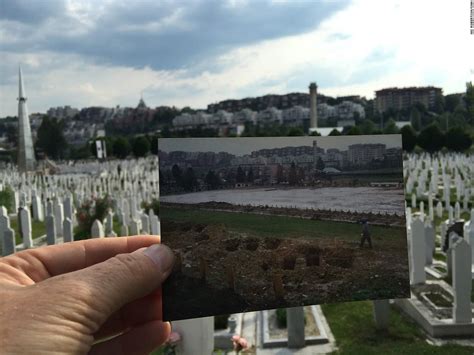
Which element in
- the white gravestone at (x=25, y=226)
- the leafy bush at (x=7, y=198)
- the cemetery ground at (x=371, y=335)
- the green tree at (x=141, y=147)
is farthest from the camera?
the green tree at (x=141, y=147)

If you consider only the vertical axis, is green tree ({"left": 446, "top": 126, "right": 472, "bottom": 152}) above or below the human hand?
above

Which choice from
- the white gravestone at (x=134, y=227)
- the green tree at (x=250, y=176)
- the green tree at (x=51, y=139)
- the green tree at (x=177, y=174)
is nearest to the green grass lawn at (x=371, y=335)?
the green tree at (x=250, y=176)

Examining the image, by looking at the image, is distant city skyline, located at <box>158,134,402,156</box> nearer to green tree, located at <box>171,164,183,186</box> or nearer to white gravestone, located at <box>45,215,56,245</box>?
green tree, located at <box>171,164,183,186</box>

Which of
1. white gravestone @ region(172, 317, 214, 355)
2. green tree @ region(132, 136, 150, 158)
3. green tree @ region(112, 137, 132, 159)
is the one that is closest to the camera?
white gravestone @ region(172, 317, 214, 355)

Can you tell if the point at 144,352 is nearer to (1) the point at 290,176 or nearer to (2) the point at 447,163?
(1) the point at 290,176

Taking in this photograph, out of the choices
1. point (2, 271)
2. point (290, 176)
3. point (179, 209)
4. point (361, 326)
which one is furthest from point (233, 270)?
point (361, 326)

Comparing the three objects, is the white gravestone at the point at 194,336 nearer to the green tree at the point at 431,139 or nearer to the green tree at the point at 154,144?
the green tree at the point at 154,144

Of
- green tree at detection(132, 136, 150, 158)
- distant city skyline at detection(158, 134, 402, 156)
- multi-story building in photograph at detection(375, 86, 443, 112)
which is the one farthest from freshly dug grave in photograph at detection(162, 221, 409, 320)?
multi-story building in photograph at detection(375, 86, 443, 112)
